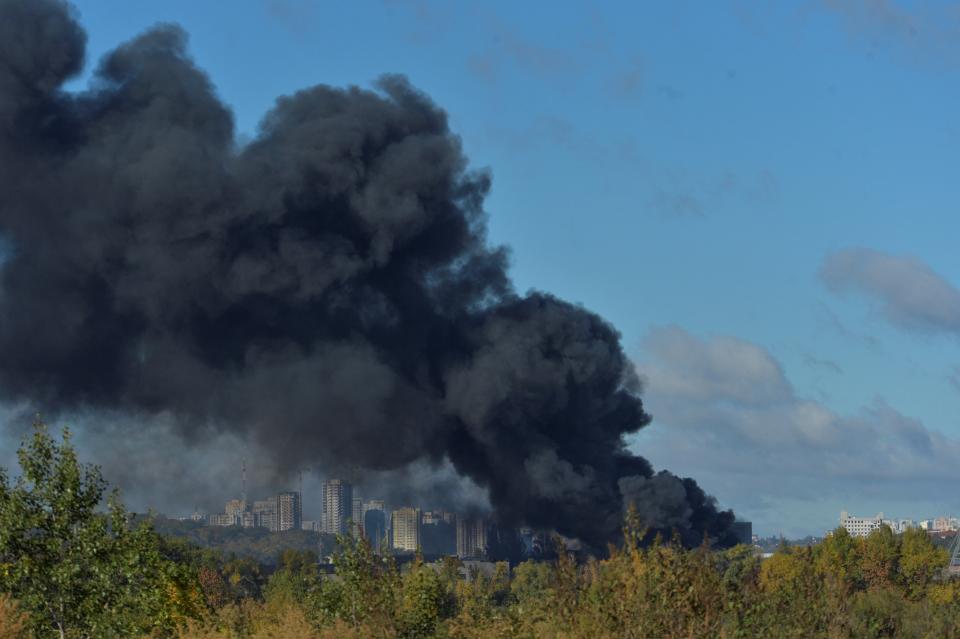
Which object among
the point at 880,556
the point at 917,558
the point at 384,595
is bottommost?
the point at 384,595

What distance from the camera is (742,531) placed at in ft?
385

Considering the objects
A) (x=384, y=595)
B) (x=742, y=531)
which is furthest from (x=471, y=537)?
(x=384, y=595)

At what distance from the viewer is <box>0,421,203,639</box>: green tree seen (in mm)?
24125

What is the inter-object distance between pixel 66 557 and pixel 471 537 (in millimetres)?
105347

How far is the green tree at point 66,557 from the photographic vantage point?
24125mm

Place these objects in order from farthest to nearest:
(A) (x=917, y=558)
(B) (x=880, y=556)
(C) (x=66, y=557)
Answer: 1. (B) (x=880, y=556)
2. (A) (x=917, y=558)
3. (C) (x=66, y=557)

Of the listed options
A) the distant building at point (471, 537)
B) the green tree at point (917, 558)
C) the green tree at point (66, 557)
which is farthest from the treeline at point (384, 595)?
the distant building at point (471, 537)

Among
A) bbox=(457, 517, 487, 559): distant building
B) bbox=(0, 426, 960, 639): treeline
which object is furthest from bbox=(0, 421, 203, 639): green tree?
bbox=(457, 517, 487, 559): distant building

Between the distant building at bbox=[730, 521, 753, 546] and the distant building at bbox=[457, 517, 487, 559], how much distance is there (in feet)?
65.8

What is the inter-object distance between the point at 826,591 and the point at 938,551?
236ft

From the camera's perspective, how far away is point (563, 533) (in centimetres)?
10081

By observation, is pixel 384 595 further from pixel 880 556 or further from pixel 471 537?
pixel 471 537

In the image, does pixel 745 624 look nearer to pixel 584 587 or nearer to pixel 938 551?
pixel 584 587

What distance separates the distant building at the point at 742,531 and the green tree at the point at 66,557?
269 ft
